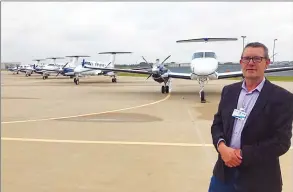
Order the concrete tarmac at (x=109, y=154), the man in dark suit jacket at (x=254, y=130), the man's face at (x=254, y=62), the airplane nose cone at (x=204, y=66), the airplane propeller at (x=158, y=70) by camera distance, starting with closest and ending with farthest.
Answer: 1. the man in dark suit jacket at (x=254, y=130)
2. the man's face at (x=254, y=62)
3. the concrete tarmac at (x=109, y=154)
4. the airplane nose cone at (x=204, y=66)
5. the airplane propeller at (x=158, y=70)

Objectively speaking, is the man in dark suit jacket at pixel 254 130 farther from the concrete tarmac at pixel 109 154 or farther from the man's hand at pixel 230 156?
the concrete tarmac at pixel 109 154

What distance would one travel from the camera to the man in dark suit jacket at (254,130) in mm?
2262

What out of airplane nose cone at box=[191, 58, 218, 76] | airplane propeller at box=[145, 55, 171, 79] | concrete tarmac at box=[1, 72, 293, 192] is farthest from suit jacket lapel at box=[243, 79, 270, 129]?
airplane propeller at box=[145, 55, 171, 79]

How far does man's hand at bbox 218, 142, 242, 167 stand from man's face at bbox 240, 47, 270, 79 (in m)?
0.55

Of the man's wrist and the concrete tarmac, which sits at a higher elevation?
the man's wrist

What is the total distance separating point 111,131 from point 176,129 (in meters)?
1.69

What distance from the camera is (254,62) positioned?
238 cm

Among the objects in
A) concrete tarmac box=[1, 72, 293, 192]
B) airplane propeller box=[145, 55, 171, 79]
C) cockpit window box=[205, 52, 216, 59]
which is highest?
cockpit window box=[205, 52, 216, 59]

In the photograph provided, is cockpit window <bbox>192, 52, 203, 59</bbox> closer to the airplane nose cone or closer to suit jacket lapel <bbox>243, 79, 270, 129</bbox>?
the airplane nose cone

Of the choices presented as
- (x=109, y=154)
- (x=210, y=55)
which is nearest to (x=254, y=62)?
(x=109, y=154)

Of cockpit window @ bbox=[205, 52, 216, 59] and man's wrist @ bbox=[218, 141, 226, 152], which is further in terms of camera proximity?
cockpit window @ bbox=[205, 52, 216, 59]

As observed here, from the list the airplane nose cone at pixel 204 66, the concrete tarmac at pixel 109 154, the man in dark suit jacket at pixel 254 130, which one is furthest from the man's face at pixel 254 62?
the airplane nose cone at pixel 204 66

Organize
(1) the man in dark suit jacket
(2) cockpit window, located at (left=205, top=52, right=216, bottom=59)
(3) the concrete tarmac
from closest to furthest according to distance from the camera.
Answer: (1) the man in dark suit jacket, (3) the concrete tarmac, (2) cockpit window, located at (left=205, top=52, right=216, bottom=59)

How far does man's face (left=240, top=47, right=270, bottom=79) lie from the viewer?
7.80 feet
